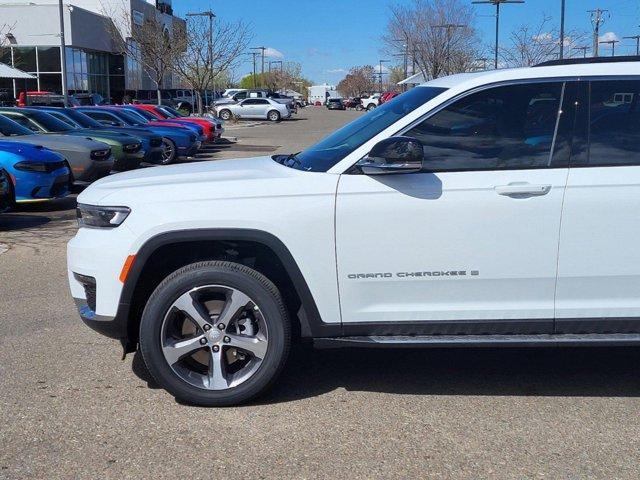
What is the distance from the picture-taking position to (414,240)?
14.0 feet

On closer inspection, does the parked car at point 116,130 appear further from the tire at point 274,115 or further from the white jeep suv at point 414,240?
the tire at point 274,115

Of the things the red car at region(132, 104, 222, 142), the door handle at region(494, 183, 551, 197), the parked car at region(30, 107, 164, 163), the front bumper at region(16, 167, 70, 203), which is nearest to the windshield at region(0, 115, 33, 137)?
the front bumper at region(16, 167, 70, 203)

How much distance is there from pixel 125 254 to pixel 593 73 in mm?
2884

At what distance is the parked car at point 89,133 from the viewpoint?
48.8 feet

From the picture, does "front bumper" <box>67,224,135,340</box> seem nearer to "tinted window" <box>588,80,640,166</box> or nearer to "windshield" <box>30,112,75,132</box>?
"tinted window" <box>588,80,640,166</box>

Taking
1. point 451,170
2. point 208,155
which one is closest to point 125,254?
point 451,170

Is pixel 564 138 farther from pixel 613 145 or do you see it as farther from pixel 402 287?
pixel 402 287

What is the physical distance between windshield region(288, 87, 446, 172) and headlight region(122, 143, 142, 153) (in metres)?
11.2

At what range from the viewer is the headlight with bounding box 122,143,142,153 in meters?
15.7

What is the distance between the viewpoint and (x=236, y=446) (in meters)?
3.99

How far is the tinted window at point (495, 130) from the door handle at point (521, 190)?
15cm

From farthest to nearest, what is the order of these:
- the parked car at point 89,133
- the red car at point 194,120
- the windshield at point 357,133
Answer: the red car at point 194,120 → the parked car at point 89,133 → the windshield at point 357,133

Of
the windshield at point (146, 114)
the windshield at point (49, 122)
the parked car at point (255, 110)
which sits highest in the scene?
the parked car at point (255, 110)

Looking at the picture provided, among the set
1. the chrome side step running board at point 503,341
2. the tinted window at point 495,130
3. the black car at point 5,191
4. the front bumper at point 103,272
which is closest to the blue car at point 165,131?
the black car at point 5,191
